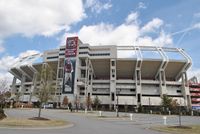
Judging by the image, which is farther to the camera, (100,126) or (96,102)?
(96,102)

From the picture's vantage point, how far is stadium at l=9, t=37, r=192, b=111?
298 feet

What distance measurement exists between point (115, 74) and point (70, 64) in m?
21.2

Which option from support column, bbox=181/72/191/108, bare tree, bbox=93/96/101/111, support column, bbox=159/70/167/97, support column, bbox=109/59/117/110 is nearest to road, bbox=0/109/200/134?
bare tree, bbox=93/96/101/111

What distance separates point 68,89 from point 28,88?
31.9 meters

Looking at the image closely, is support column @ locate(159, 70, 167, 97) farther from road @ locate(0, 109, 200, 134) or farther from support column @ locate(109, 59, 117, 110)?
road @ locate(0, 109, 200, 134)

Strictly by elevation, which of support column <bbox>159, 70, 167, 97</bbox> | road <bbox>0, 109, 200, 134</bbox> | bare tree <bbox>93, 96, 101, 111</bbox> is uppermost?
support column <bbox>159, 70, 167, 97</bbox>

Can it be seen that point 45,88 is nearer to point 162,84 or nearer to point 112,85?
point 112,85

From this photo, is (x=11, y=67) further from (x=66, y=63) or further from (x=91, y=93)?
(x=91, y=93)

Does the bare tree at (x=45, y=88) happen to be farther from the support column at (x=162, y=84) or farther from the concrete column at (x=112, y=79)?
the support column at (x=162, y=84)

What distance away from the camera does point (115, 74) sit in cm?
9325

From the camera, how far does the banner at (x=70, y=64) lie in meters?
90.5

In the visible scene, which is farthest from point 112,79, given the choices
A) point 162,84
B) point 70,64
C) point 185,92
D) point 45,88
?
point 45,88

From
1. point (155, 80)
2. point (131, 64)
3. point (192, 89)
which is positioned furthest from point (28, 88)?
point (192, 89)

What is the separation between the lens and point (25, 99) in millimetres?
104250
